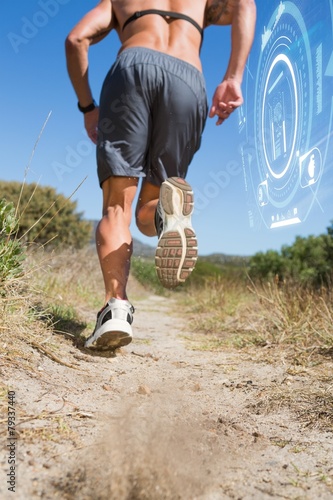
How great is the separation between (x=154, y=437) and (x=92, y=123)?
189cm

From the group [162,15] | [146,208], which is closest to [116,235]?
[146,208]

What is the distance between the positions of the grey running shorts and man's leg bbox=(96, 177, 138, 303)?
66 millimetres

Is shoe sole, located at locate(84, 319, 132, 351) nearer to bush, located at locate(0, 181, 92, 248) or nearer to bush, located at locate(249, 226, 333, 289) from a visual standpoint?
bush, located at locate(249, 226, 333, 289)

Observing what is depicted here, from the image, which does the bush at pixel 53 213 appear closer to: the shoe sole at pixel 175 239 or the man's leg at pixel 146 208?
the man's leg at pixel 146 208

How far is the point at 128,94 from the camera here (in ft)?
7.34

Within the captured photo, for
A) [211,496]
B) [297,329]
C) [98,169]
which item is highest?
[98,169]

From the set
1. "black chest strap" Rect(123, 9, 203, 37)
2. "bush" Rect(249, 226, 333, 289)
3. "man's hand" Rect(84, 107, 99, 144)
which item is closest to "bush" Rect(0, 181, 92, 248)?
"bush" Rect(249, 226, 333, 289)

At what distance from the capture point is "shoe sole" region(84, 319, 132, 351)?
2.09 m

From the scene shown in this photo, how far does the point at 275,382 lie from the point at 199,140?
122 centimetres

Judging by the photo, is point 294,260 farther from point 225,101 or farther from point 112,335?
point 112,335

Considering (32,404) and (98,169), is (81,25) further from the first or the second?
(32,404)

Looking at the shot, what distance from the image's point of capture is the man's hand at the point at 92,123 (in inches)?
103

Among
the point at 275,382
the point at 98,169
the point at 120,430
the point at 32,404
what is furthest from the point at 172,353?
the point at 120,430

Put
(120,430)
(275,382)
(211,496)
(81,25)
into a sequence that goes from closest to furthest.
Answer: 1. (211,496)
2. (120,430)
3. (275,382)
4. (81,25)
